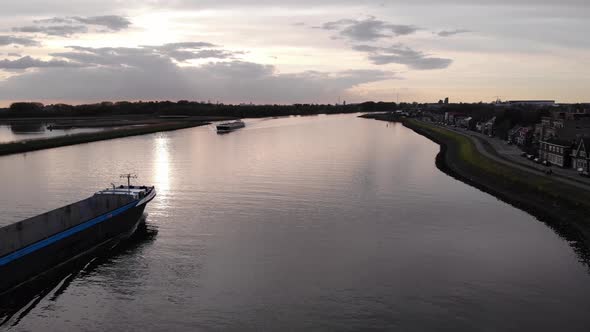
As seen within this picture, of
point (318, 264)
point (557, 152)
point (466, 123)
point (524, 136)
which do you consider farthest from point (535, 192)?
point (466, 123)

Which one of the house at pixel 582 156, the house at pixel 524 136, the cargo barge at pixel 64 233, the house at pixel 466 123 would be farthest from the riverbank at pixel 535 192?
the house at pixel 466 123

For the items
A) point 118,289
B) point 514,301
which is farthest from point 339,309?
point 118,289

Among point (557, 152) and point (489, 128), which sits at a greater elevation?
point (489, 128)

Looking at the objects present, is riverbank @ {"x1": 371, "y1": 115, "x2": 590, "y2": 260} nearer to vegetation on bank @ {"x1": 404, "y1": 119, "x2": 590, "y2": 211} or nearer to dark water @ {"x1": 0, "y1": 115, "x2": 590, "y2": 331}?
vegetation on bank @ {"x1": 404, "y1": 119, "x2": 590, "y2": 211}

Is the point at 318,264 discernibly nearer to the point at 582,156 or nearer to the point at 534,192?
the point at 534,192

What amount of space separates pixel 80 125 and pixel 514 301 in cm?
19499

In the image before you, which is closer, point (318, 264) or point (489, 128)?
point (318, 264)

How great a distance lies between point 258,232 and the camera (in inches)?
1393

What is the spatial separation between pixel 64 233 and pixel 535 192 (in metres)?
46.2

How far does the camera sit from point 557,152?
2571 inches

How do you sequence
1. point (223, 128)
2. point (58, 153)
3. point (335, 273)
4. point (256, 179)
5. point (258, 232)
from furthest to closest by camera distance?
point (223, 128) < point (58, 153) < point (256, 179) < point (258, 232) < point (335, 273)

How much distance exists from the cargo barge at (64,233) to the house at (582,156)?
53.8 m

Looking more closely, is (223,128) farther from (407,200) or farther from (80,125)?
(407,200)

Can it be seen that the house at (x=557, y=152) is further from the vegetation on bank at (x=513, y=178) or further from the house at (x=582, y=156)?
the vegetation on bank at (x=513, y=178)
